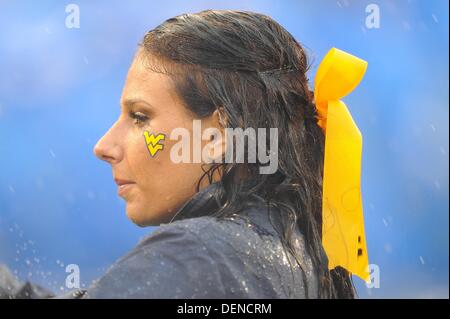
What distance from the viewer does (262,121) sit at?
1.45m

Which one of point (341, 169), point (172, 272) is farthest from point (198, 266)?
point (341, 169)

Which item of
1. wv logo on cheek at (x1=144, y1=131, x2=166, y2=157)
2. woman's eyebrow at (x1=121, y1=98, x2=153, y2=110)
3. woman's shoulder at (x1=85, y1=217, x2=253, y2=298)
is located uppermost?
woman's eyebrow at (x1=121, y1=98, x2=153, y2=110)

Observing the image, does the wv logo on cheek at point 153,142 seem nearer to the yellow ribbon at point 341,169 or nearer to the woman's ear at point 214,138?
the woman's ear at point 214,138

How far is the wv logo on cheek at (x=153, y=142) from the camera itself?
56.5 inches

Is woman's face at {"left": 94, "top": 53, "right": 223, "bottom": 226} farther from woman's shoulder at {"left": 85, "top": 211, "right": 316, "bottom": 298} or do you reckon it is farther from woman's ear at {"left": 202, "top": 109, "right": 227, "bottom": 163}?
woman's shoulder at {"left": 85, "top": 211, "right": 316, "bottom": 298}

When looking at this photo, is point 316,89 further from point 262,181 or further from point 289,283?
point 289,283

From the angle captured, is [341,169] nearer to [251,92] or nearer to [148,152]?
[251,92]

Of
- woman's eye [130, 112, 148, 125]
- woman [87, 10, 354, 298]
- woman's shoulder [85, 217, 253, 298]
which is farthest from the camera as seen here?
woman's eye [130, 112, 148, 125]

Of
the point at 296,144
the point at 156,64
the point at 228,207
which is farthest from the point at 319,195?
the point at 156,64

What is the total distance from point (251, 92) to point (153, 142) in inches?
8.2

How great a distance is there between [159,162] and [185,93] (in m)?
0.14

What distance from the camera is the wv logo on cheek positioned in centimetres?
144

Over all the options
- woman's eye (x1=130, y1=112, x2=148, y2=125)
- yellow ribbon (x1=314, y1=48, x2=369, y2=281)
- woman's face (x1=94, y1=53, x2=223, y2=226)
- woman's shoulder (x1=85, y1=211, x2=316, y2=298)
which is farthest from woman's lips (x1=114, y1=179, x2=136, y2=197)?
yellow ribbon (x1=314, y1=48, x2=369, y2=281)

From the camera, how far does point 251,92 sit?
1458 millimetres
